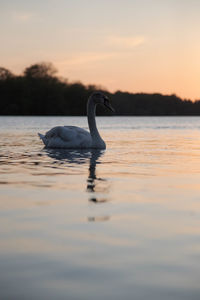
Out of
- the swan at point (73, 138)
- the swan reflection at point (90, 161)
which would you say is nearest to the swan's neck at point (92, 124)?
the swan at point (73, 138)

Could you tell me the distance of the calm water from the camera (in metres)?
3.36

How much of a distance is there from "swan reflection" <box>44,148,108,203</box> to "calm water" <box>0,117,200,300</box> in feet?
0.09

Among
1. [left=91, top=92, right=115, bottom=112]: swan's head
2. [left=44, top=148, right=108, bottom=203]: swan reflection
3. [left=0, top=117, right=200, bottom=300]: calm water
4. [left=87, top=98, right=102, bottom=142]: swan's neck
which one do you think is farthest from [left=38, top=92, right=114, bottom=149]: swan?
[left=0, top=117, right=200, bottom=300]: calm water

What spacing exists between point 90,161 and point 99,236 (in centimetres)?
722

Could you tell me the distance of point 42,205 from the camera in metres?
6.12

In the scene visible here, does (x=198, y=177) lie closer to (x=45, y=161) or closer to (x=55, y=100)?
(x=45, y=161)

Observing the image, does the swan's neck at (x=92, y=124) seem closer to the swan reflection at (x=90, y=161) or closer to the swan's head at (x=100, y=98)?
the swan's head at (x=100, y=98)

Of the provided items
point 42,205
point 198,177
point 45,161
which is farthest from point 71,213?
point 45,161

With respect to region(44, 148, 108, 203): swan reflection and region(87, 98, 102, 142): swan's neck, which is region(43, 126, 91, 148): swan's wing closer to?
region(44, 148, 108, 203): swan reflection

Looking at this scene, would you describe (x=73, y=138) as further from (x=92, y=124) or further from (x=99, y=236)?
(x=99, y=236)

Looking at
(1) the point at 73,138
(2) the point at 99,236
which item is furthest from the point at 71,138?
(2) the point at 99,236

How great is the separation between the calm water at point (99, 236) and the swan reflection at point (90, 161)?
0.03m

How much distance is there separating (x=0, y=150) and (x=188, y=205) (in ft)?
32.1

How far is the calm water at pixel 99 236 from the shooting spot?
11.0 ft
